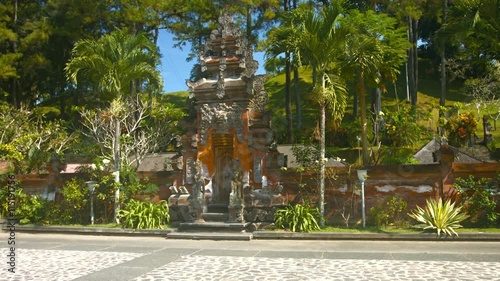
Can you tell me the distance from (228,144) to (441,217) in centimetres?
615

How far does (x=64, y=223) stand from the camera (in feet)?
46.0

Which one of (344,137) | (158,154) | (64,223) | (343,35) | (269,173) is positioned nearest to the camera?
(343,35)

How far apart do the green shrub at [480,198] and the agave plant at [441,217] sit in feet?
1.50

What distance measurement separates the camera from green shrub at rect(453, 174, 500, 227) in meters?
11.6

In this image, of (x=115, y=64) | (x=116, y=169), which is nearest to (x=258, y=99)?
(x=115, y=64)

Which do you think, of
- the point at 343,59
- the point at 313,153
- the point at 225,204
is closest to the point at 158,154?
the point at 225,204

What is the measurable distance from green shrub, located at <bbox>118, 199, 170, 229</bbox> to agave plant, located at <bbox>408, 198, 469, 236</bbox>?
6840 mm

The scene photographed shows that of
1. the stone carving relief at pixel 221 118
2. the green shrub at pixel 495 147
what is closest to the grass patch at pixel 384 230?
the stone carving relief at pixel 221 118

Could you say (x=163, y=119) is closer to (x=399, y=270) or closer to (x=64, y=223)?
(x=64, y=223)

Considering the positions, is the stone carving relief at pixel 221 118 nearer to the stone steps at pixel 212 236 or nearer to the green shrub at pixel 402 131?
the stone steps at pixel 212 236

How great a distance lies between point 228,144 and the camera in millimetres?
13703

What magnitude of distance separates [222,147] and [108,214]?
416 cm

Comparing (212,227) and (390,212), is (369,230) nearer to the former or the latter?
(390,212)

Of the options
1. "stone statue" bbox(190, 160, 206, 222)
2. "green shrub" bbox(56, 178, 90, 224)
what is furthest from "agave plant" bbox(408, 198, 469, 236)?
"green shrub" bbox(56, 178, 90, 224)
